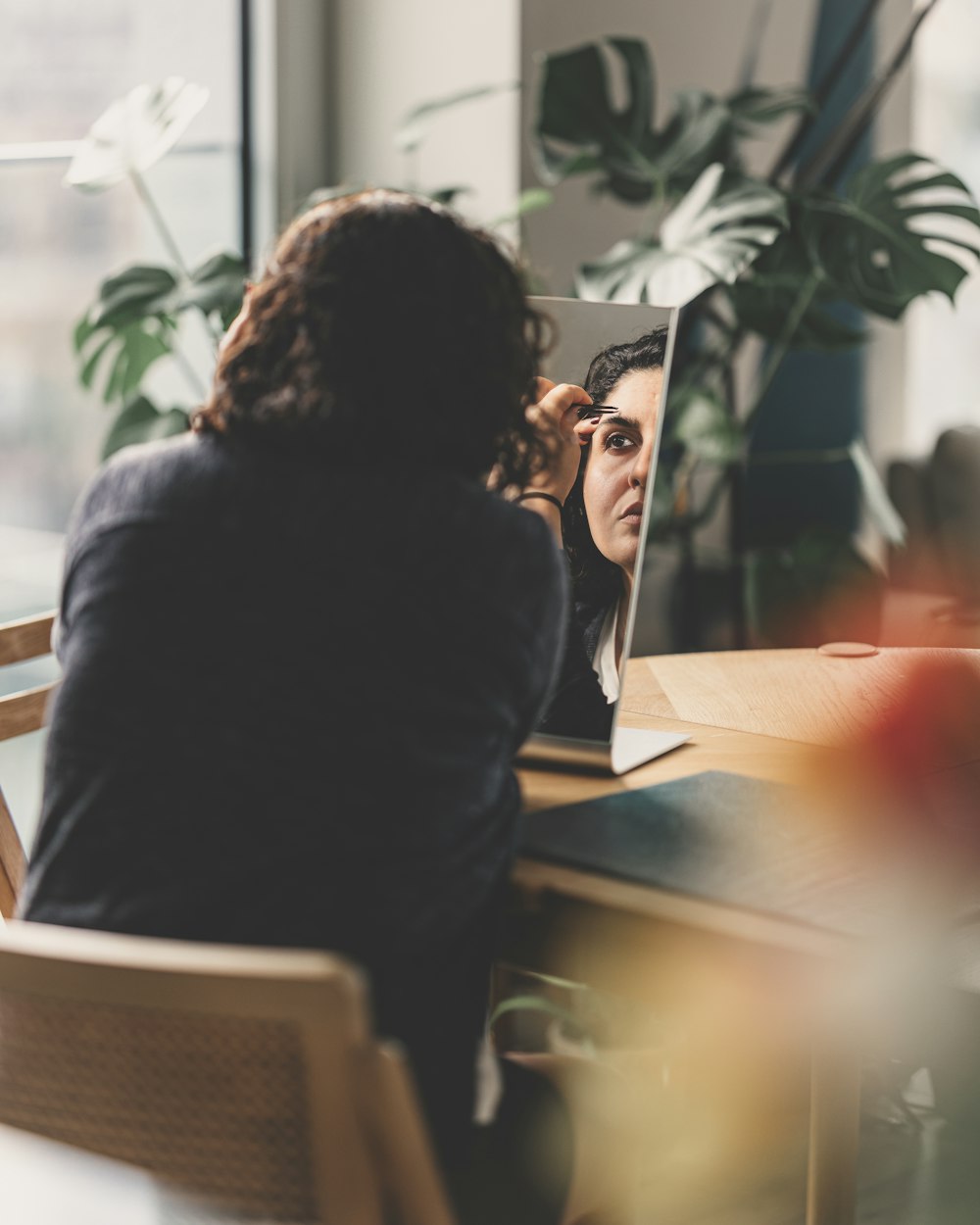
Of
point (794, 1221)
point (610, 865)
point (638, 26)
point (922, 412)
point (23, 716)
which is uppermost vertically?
point (638, 26)

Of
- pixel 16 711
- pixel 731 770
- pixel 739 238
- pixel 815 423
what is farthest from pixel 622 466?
pixel 815 423

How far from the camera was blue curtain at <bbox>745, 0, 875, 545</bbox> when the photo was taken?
4523 mm

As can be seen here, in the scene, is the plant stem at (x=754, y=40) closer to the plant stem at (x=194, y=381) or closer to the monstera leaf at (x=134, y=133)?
the plant stem at (x=194, y=381)

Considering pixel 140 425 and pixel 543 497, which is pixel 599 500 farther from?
pixel 140 425

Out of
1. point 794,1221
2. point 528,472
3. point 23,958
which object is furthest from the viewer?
point 794,1221

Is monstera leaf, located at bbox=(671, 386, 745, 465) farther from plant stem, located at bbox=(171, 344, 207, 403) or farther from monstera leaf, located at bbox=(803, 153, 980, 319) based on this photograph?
plant stem, located at bbox=(171, 344, 207, 403)

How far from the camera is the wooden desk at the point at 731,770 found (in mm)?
1047

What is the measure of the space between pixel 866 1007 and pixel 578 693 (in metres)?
0.45

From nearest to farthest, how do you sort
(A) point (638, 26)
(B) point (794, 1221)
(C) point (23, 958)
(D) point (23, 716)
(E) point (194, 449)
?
(C) point (23, 958) < (E) point (194, 449) < (D) point (23, 716) < (B) point (794, 1221) < (A) point (638, 26)

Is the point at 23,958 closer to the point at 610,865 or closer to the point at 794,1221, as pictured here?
the point at 610,865

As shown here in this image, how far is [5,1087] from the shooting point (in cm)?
96

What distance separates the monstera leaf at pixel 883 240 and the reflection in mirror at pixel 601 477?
150 centimetres

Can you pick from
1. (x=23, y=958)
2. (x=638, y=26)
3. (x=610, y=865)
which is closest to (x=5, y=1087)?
(x=23, y=958)

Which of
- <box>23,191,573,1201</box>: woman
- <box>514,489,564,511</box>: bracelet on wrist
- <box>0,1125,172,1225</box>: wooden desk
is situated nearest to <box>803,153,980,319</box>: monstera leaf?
<box>514,489,564,511</box>: bracelet on wrist
